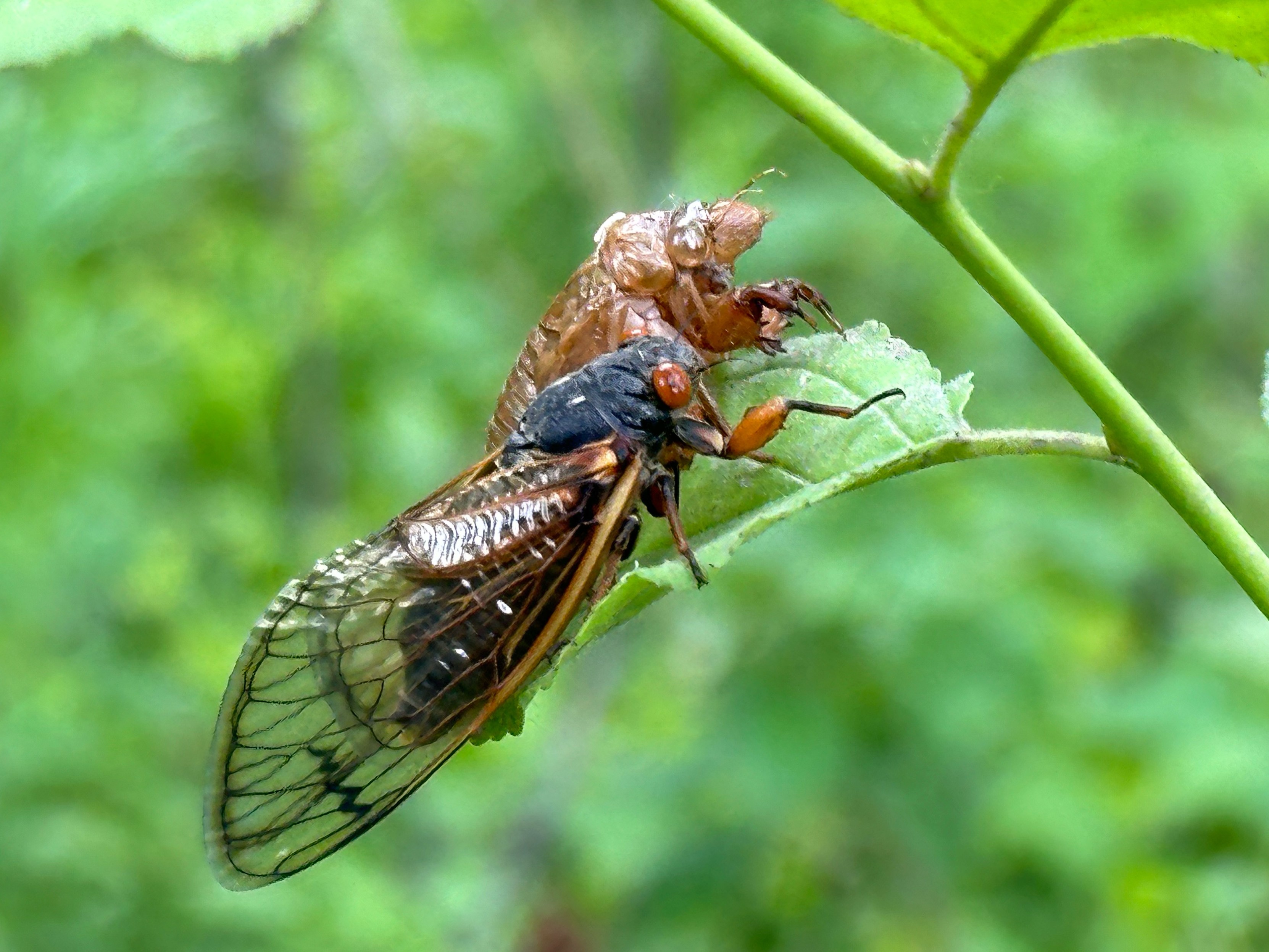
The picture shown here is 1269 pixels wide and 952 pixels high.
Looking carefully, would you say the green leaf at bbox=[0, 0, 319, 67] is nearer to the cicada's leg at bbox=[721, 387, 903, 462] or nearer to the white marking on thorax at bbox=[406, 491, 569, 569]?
the cicada's leg at bbox=[721, 387, 903, 462]

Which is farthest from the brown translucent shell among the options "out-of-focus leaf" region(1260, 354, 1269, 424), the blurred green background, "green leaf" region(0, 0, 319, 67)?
"green leaf" region(0, 0, 319, 67)

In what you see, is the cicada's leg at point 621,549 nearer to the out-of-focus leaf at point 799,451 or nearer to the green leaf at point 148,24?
the out-of-focus leaf at point 799,451

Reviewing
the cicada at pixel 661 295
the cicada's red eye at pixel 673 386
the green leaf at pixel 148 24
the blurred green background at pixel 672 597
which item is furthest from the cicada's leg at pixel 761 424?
the blurred green background at pixel 672 597

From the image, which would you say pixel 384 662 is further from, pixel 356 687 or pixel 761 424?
pixel 761 424

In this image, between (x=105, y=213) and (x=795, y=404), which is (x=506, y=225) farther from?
(x=795, y=404)

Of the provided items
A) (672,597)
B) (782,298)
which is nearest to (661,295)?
(782,298)

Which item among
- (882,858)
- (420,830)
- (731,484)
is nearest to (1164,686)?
(882,858)
